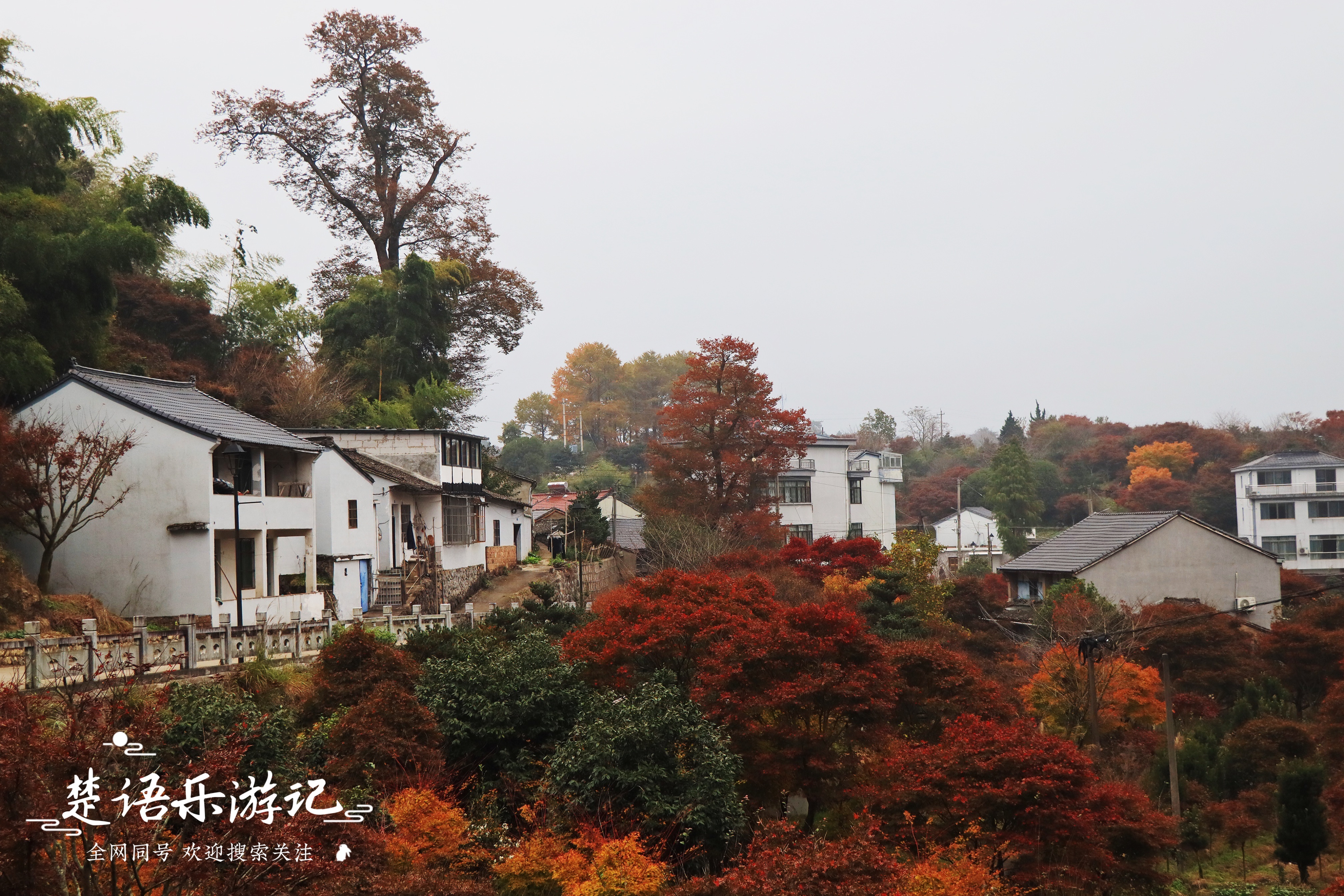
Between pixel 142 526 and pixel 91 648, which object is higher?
pixel 142 526

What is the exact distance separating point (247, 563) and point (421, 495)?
9971mm

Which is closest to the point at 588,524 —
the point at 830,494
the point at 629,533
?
the point at 629,533

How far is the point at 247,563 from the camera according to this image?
2511 cm

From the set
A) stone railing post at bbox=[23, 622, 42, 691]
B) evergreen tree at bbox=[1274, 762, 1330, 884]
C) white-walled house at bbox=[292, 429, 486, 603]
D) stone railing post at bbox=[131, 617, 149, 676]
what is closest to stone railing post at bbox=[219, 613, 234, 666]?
stone railing post at bbox=[131, 617, 149, 676]

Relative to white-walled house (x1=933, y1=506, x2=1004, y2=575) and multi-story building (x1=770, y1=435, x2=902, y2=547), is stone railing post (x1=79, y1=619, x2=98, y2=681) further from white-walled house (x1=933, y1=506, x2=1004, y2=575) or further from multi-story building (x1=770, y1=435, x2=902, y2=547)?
white-walled house (x1=933, y1=506, x2=1004, y2=575)

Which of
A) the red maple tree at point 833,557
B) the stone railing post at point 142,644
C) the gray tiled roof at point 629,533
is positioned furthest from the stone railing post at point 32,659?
the gray tiled roof at point 629,533

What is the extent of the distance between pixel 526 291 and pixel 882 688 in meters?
32.1

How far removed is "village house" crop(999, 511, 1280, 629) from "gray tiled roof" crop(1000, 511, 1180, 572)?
0.04 m

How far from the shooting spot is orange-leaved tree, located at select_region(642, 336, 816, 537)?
44469mm

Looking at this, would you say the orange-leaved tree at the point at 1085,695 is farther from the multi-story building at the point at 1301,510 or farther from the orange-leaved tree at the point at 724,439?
the multi-story building at the point at 1301,510

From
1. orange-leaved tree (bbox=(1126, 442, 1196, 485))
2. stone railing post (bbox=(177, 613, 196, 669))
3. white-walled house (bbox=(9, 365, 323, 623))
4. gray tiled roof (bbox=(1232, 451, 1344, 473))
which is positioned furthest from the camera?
orange-leaved tree (bbox=(1126, 442, 1196, 485))

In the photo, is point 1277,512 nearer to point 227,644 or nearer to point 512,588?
point 512,588

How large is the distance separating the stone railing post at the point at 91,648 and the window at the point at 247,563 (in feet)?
29.5

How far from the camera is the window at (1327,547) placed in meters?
56.7
